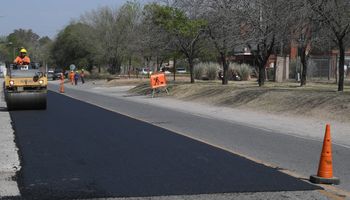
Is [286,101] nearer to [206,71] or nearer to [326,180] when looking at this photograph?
[326,180]

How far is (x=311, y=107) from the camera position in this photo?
67.4 feet

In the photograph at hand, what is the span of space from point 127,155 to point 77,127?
5107 millimetres

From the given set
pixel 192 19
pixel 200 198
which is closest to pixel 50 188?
pixel 200 198

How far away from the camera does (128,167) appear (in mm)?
9469

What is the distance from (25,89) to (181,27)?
53.1ft

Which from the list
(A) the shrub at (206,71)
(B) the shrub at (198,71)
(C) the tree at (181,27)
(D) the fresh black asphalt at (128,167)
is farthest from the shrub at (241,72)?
(D) the fresh black asphalt at (128,167)

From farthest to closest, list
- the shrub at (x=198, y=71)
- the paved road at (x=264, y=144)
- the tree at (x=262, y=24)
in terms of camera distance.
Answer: the shrub at (x=198, y=71), the tree at (x=262, y=24), the paved road at (x=264, y=144)

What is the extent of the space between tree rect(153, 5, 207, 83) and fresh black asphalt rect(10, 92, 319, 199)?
20.9 meters

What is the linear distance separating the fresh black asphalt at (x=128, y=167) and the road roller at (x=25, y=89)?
653 cm

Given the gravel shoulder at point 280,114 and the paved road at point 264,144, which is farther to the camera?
the gravel shoulder at point 280,114

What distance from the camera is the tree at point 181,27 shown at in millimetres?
35094

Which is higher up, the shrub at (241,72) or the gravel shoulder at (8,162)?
the shrub at (241,72)

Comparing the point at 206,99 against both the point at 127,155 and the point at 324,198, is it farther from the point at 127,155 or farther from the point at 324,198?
the point at 324,198

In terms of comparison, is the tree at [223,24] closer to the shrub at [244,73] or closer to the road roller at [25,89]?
the road roller at [25,89]
